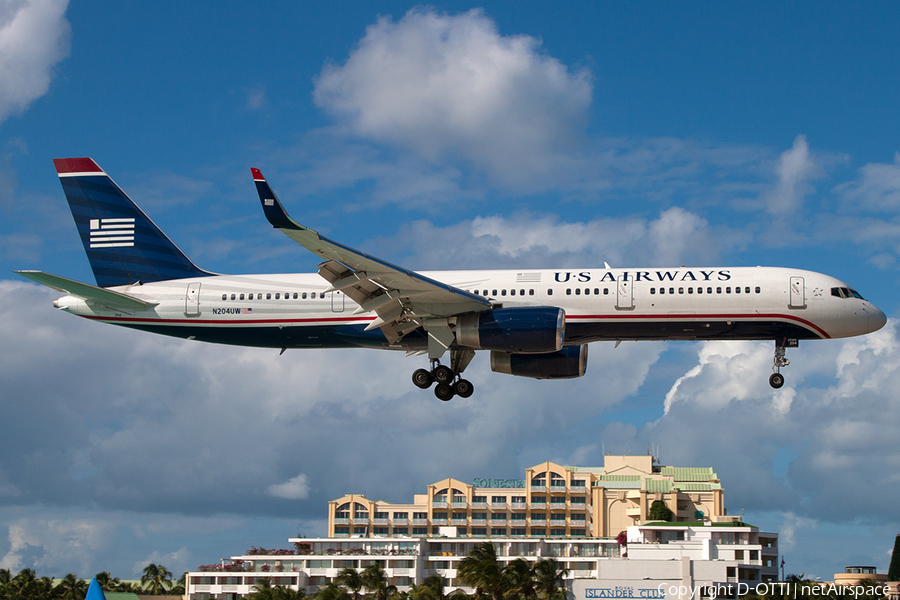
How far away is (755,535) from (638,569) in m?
20.2

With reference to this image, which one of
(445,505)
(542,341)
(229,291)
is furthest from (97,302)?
(445,505)

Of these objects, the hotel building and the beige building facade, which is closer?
the hotel building

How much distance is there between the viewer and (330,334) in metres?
44.6

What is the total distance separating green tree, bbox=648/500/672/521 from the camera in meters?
122

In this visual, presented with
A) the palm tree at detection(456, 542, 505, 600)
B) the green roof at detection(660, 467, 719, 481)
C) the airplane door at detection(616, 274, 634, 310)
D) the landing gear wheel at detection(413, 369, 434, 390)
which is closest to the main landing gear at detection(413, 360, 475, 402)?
the landing gear wheel at detection(413, 369, 434, 390)

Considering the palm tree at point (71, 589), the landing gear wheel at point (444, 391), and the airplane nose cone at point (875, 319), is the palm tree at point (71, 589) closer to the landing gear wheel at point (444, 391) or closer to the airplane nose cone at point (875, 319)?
the landing gear wheel at point (444, 391)

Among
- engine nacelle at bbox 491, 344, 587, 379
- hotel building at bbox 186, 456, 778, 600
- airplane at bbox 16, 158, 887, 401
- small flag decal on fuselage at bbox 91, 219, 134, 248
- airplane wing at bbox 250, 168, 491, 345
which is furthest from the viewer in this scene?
hotel building at bbox 186, 456, 778, 600

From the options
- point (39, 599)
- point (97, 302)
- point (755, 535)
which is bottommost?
point (39, 599)

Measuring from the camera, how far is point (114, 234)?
4966cm

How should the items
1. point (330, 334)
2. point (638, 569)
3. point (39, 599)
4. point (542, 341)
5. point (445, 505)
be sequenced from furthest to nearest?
point (445, 505), point (39, 599), point (638, 569), point (330, 334), point (542, 341)

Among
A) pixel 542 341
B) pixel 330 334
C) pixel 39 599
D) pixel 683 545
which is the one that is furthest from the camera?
pixel 39 599

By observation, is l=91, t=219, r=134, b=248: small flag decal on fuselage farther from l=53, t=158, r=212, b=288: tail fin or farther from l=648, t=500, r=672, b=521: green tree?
l=648, t=500, r=672, b=521: green tree

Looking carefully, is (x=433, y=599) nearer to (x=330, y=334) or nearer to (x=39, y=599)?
(x=330, y=334)

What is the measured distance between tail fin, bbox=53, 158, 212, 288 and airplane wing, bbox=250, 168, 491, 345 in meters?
10.7
